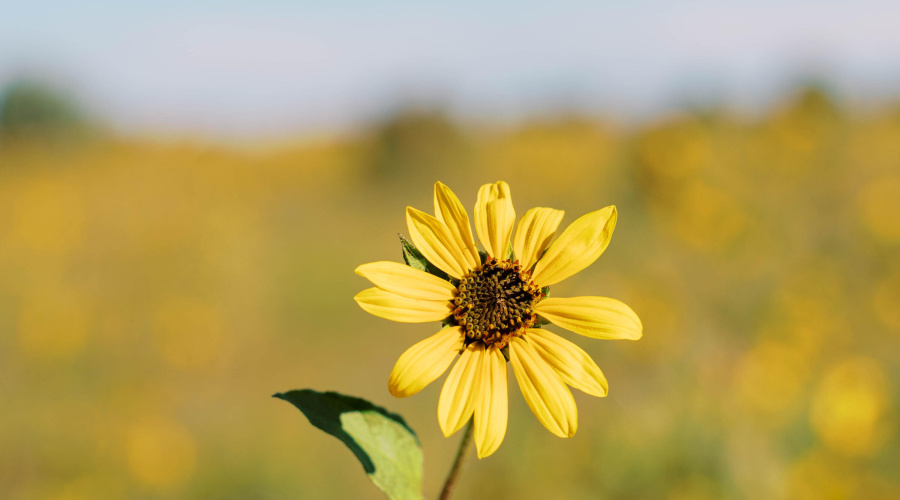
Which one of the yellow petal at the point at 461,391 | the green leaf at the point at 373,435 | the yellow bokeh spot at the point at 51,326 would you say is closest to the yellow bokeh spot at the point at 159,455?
the yellow bokeh spot at the point at 51,326

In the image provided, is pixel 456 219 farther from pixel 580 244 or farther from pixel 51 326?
pixel 51 326

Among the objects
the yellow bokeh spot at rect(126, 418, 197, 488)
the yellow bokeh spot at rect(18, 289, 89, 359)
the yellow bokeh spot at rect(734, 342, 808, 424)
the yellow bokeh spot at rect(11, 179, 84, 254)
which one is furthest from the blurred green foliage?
the yellow bokeh spot at rect(734, 342, 808, 424)

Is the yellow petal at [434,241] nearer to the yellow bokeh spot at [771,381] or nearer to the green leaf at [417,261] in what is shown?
the green leaf at [417,261]

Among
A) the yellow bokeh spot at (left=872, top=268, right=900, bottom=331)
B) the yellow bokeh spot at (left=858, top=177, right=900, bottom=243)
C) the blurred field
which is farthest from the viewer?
the yellow bokeh spot at (left=858, top=177, right=900, bottom=243)

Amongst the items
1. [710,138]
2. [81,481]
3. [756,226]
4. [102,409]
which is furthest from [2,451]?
[710,138]

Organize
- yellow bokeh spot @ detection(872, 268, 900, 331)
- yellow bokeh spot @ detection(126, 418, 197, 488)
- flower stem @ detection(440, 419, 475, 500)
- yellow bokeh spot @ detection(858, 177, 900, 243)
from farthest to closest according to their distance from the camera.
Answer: yellow bokeh spot @ detection(858, 177, 900, 243) → yellow bokeh spot @ detection(872, 268, 900, 331) → yellow bokeh spot @ detection(126, 418, 197, 488) → flower stem @ detection(440, 419, 475, 500)

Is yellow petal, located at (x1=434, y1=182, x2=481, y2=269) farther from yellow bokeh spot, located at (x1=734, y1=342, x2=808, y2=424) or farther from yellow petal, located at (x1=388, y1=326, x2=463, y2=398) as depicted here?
yellow bokeh spot, located at (x1=734, y1=342, x2=808, y2=424)

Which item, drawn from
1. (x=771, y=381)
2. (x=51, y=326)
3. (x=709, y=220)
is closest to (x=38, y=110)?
(x=51, y=326)
